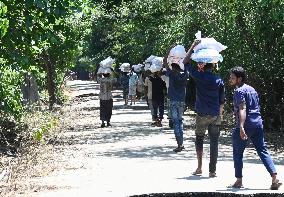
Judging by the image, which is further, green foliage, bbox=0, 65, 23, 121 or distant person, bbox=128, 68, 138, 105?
distant person, bbox=128, 68, 138, 105

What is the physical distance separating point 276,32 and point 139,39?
14354 millimetres

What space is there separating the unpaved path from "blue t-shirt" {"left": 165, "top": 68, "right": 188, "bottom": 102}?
1107 millimetres

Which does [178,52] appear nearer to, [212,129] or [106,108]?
[212,129]

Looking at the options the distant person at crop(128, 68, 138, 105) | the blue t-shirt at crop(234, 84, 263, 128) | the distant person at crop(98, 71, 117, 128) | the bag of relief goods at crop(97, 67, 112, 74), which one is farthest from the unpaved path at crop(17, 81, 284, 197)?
the distant person at crop(128, 68, 138, 105)

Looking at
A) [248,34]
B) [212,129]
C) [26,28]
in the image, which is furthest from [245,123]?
[248,34]

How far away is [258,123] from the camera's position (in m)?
8.73

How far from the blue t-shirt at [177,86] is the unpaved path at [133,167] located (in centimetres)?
111

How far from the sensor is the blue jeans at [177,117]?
1208cm

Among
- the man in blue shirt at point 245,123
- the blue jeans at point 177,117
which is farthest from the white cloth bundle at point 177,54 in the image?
the man in blue shirt at point 245,123

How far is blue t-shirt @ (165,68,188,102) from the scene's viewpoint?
12480 mm

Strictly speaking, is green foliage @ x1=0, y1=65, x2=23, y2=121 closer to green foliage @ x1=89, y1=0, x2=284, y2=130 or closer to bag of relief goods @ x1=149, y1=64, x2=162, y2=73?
bag of relief goods @ x1=149, y1=64, x2=162, y2=73

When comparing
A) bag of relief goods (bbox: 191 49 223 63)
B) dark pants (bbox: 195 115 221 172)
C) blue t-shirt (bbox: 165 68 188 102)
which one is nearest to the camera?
bag of relief goods (bbox: 191 49 223 63)

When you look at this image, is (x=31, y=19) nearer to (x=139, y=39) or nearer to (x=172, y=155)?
(x=172, y=155)

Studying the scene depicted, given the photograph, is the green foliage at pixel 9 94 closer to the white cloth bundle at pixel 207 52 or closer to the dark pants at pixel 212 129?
the dark pants at pixel 212 129
